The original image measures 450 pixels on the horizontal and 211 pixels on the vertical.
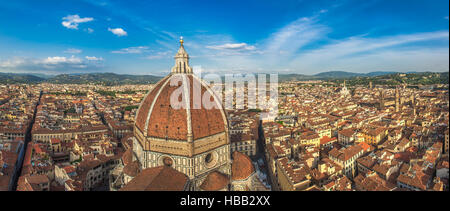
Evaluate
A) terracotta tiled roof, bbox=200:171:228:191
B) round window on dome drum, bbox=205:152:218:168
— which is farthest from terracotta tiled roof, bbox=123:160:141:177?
round window on dome drum, bbox=205:152:218:168

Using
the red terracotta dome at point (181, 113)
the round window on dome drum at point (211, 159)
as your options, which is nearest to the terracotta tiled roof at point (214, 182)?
the round window on dome drum at point (211, 159)

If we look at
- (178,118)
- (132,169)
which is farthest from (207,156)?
(132,169)

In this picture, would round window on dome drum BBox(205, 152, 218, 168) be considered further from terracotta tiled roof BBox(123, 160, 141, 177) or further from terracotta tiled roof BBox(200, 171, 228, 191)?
terracotta tiled roof BBox(123, 160, 141, 177)

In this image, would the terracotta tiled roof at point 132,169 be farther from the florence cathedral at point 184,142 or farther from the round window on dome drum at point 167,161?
the round window on dome drum at point 167,161

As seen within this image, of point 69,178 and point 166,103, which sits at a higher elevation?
point 166,103

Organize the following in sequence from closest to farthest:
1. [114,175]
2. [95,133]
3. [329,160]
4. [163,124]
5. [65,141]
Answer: [163,124]
[114,175]
[329,160]
[65,141]
[95,133]

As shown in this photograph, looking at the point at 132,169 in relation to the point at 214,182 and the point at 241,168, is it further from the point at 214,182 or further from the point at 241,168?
the point at 241,168
